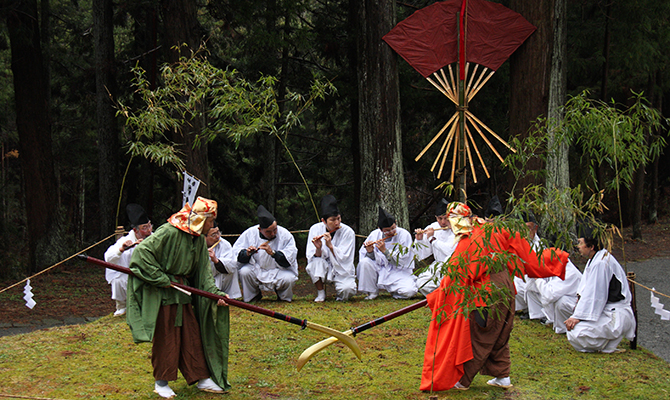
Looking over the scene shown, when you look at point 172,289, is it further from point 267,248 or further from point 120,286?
point 120,286

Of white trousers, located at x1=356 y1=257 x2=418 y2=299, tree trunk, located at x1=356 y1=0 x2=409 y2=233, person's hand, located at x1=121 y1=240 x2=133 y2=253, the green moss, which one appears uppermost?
tree trunk, located at x1=356 y1=0 x2=409 y2=233

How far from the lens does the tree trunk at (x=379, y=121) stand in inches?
387

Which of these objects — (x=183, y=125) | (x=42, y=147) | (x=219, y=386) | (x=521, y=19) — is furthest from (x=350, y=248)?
(x=42, y=147)

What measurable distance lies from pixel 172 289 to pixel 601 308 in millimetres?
4182

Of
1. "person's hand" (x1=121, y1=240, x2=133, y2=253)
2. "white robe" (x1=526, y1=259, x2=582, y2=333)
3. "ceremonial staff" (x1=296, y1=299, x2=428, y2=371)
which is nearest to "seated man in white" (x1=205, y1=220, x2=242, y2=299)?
"person's hand" (x1=121, y1=240, x2=133, y2=253)

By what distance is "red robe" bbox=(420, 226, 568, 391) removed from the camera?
451cm

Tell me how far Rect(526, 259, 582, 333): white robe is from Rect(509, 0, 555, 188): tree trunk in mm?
2938

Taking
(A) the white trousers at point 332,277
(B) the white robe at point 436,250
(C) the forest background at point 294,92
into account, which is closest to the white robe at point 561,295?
(B) the white robe at point 436,250

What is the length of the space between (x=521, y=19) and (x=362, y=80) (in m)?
2.79

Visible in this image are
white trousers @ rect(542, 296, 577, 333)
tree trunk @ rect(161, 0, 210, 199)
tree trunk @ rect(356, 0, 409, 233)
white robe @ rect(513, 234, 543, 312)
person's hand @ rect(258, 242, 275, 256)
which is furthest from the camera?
tree trunk @ rect(356, 0, 409, 233)

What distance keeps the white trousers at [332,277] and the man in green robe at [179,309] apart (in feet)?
10.9

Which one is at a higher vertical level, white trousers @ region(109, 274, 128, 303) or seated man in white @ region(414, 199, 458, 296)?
seated man in white @ region(414, 199, 458, 296)

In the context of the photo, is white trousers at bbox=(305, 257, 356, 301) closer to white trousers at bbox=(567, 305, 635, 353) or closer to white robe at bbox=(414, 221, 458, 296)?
white robe at bbox=(414, 221, 458, 296)

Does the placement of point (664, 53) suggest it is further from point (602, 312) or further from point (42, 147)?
point (42, 147)
